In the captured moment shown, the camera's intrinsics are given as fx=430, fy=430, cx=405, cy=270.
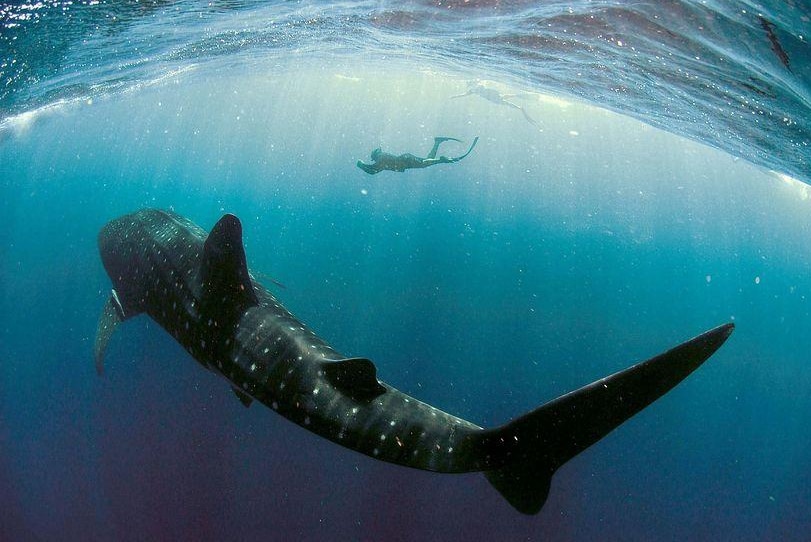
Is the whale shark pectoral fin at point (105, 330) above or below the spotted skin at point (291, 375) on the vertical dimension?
below

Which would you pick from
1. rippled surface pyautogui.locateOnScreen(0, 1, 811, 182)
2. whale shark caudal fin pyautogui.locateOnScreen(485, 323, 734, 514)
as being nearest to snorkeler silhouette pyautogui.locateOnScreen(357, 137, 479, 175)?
rippled surface pyautogui.locateOnScreen(0, 1, 811, 182)

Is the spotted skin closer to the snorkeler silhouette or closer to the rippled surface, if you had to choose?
the rippled surface

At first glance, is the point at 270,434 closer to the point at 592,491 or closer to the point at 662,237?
the point at 592,491

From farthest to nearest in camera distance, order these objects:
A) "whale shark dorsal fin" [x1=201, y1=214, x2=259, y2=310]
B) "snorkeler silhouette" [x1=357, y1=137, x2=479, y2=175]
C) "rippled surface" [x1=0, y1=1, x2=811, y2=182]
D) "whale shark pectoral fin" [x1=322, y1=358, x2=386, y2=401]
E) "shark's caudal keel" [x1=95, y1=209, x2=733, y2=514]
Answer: "snorkeler silhouette" [x1=357, y1=137, x2=479, y2=175], "rippled surface" [x1=0, y1=1, x2=811, y2=182], "whale shark dorsal fin" [x1=201, y1=214, x2=259, y2=310], "whale shark pectoral fin" [x1=322, y1=358, x2=386, y2=401], "shark's caudal keel" [x1=95, y1=209, x2=733, y2=514]

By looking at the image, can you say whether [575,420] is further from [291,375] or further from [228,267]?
[228,267]

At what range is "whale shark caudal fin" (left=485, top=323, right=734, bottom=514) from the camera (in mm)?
2988

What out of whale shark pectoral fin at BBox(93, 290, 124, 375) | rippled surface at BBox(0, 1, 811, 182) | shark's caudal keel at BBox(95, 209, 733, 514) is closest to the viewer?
shark's caudal keel at BBox(95, 209, 733, 514)

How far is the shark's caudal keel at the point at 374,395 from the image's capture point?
312cm

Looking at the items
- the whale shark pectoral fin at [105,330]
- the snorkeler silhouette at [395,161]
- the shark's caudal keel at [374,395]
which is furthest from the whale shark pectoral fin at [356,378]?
the snorkeler silhouette at [395,161]

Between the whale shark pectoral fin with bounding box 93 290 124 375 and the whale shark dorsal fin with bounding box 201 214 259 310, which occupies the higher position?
the whale shark dorsal fin with bounding box 201 214 259 310

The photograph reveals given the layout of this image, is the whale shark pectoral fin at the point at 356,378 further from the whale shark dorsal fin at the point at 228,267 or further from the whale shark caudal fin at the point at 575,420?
the whale shark dorsal fin at the point at 228,267

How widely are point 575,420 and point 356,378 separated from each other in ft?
5.71

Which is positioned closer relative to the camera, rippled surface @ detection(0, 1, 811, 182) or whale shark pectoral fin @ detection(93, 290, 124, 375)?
rippled surface @ detection(0, 1, 811, 182)

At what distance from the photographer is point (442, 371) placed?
22.7 m
